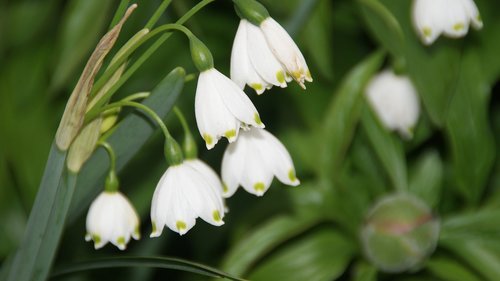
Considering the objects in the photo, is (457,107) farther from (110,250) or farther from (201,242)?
(110,250)

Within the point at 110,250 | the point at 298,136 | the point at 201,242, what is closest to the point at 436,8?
the point at 298,136

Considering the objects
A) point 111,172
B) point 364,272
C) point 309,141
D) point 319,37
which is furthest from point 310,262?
point 111,172

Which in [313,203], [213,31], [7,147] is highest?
[213,31]

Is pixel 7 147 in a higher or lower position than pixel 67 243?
higher

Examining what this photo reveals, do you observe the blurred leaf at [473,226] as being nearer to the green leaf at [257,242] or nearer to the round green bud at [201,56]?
the green leaf at [257,242]

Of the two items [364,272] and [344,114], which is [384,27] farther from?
[364,272]

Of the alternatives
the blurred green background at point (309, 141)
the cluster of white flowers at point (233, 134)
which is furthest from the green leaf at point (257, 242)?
the cluster of white flowers at point (233, 134)

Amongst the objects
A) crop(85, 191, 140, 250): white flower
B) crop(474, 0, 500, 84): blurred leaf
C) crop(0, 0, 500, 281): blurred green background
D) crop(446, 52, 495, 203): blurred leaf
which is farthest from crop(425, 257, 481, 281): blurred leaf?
crop(85, 191, 140, 250): white flower

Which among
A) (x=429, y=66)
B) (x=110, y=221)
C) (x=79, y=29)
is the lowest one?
(x=110, y=221)
